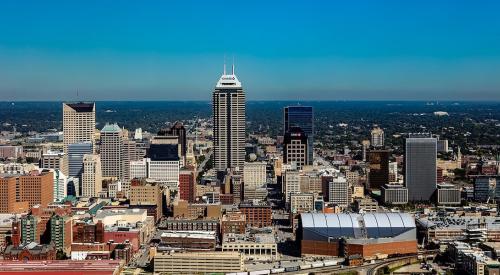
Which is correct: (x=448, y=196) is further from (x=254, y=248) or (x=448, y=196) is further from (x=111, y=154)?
(x=111, y=154)

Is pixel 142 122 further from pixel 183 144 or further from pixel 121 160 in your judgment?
pixel 121 160

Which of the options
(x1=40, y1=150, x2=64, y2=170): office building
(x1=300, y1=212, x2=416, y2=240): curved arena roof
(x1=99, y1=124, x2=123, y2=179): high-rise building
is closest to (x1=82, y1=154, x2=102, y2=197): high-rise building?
(x1=40, y1=150, x2=64, y2=170): office building

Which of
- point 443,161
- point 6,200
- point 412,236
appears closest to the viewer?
point 412,236

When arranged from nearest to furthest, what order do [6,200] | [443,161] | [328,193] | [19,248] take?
[19,248]
[6,200]
[328,193]
[443,161]

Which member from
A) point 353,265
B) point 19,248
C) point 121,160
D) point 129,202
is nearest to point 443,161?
point 121,160

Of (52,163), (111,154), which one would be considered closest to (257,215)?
(52,163)

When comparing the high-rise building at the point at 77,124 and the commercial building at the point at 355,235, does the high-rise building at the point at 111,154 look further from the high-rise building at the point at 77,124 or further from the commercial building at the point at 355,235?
the commercial building at the point at 355,235
